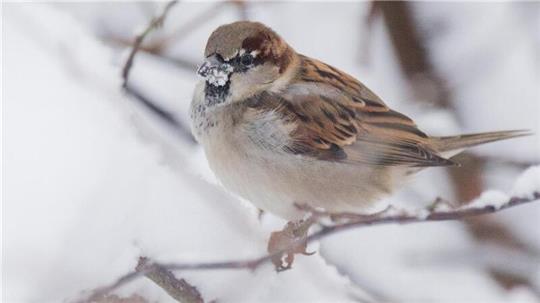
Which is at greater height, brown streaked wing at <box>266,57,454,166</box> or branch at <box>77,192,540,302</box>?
brown streaked wing at <box>266,57,454,166</box>

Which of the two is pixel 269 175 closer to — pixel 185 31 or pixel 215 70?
pixel 215 70

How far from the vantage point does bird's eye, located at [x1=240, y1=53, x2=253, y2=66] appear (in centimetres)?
264

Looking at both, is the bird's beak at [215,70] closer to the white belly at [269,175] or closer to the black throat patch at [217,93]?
the black throat patch at [217,93]

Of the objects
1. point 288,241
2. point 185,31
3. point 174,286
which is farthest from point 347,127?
point 174,286

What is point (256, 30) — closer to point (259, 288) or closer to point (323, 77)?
point (323, 77)

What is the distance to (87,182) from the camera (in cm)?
305

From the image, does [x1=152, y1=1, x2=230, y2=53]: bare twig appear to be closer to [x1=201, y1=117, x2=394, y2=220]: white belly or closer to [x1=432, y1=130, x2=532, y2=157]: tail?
[x1=201, y1=117, x2=394, y2=220]: white belly

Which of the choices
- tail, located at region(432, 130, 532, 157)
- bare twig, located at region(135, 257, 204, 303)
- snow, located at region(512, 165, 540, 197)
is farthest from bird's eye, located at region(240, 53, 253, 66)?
snow, located at region(512, 165, 540, 197)

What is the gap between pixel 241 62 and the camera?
8.69ft

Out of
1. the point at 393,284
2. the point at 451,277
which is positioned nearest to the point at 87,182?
the point at 393,284

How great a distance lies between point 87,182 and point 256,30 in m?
0.87

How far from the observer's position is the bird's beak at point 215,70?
2.58 meters

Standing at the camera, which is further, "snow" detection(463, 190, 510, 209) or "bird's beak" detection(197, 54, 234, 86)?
"bird's beak" detection(197, 54, 234, 86)

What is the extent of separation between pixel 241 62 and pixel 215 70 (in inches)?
3.6
